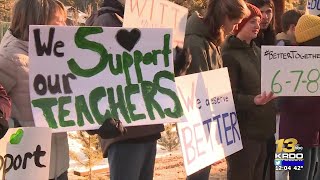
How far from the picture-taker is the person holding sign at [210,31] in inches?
134

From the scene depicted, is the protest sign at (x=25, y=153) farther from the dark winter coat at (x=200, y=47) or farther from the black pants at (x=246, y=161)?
the black pants at (x=246, y=161)

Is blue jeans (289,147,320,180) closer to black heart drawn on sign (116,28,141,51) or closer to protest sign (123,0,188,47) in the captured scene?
protest sign (123,0,188,47)

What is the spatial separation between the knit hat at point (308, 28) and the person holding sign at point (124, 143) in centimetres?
169

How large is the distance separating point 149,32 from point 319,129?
197cm

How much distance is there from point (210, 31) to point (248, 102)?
1.81ft

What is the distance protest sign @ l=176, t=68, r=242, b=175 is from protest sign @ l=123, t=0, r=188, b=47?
307 millimetres

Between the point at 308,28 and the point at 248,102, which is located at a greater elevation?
the point at 308,28

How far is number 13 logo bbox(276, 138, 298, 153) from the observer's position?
420cm

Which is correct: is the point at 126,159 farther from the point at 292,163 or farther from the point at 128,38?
the point at 292,163

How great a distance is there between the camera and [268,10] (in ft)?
14.0

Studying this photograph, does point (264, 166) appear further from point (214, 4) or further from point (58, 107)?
point (58, 107)

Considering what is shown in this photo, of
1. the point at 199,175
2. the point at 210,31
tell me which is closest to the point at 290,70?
the point at 210,31

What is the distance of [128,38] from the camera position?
2.76 meters

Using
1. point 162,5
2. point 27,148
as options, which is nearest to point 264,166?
point 162,5
